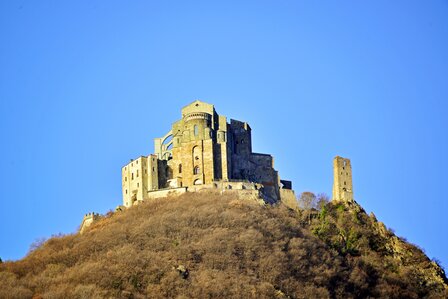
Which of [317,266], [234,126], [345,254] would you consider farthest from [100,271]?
[234,126]

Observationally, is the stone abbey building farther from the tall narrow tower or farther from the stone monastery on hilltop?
the tall narrow tower

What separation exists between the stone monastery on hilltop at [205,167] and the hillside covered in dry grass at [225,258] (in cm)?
272

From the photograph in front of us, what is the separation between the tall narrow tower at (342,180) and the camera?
3873 inches

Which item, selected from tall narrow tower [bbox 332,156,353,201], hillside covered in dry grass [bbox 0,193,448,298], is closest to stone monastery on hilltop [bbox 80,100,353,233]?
tall narrow tower [bbox 332,156,353,201]

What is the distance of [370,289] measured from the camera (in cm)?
8406

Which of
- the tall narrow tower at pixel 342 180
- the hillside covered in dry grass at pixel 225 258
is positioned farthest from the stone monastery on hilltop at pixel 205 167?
the hillside covered in dry grass at pixel 225 258

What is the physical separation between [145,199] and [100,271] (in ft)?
66.4

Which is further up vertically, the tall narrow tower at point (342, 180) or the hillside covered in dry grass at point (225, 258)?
the tall narrow tower at point (342, 180)

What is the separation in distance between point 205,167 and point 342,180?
14.9m

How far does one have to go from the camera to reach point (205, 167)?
3772 inches

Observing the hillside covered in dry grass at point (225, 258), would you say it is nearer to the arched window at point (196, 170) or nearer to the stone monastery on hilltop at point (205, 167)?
the stone monastery on hilltop at point (205, 167)

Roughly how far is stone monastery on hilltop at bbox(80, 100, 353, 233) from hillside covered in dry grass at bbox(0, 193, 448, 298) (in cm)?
272

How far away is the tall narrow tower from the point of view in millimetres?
98375

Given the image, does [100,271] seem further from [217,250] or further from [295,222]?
[295,222]
